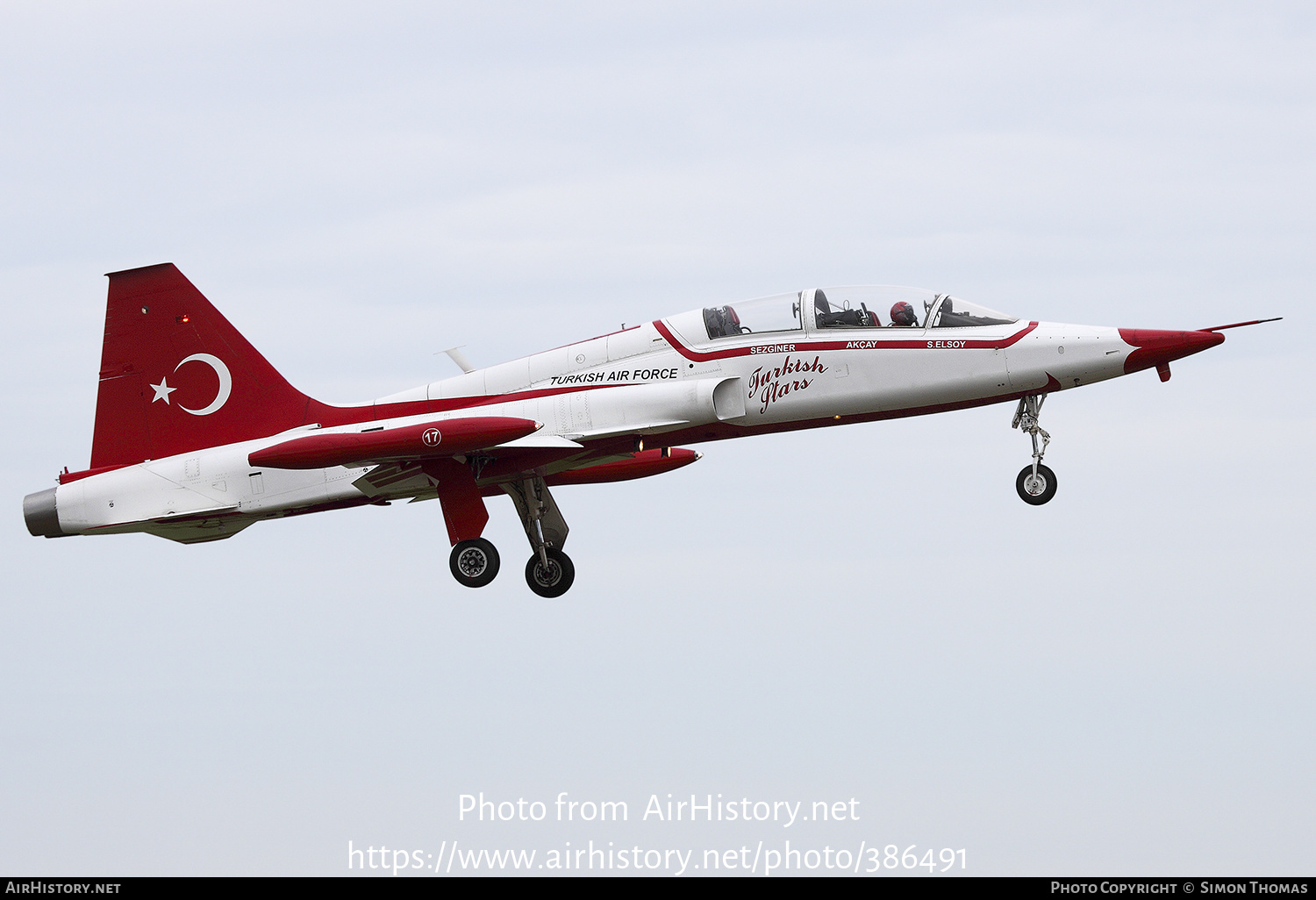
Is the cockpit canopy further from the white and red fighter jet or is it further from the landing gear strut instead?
the landing gear strut

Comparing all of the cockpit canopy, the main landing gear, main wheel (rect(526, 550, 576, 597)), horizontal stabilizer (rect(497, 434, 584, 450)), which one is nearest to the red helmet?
the cockpit canopy

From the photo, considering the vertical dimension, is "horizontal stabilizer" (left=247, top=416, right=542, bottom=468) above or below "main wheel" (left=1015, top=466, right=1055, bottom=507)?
above

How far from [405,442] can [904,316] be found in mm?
6487

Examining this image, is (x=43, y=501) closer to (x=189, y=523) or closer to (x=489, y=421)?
(x=189, y=523)

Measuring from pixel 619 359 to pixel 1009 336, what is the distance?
5.04 m

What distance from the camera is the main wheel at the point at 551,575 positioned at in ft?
70.5

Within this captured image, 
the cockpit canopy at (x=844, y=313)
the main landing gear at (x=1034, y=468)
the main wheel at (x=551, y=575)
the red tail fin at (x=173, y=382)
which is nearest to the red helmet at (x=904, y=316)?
the cockpit canopy at (x=844, y=313)

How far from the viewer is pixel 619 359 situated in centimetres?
2012

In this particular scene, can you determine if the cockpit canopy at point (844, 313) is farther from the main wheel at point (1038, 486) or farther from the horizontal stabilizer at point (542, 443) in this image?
the horizontal stabilizer at point (542, 443)

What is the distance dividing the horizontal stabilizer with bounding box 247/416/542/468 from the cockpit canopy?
9.20ft

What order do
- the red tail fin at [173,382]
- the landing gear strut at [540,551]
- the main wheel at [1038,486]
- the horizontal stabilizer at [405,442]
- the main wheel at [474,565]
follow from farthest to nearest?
the landing gear strut at [540,551]
the red tail fin at [173,382]
the main wheel at [474,565]
the main wheel at [1038,486]
the horizontal stabilizer at [405,442]

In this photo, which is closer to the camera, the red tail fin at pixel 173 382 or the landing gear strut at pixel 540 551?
the red tail fin at pixel 173 382

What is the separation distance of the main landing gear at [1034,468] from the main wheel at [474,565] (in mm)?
6904

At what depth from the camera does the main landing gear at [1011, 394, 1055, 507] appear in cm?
1928
